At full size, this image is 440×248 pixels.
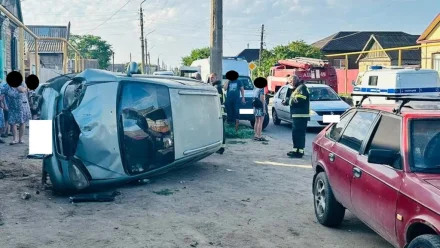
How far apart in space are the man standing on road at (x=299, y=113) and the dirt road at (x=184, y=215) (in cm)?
176

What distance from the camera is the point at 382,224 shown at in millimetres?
4512

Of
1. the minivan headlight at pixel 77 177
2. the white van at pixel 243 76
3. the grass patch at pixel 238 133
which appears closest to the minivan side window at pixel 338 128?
the minivan headlight at pixel 77 177

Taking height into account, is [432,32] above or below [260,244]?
above

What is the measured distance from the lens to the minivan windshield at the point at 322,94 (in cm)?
1697

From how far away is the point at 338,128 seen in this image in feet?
20.1

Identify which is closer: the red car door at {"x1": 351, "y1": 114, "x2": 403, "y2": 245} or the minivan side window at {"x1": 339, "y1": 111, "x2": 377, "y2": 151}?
the red car door at {"x1": 351, "y1": 114, "x2": 403, "y2": 245}

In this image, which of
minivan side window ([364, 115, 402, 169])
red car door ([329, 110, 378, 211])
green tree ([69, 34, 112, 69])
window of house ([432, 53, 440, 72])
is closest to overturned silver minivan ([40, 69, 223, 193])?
red car door ([329, 110, 378, 211])

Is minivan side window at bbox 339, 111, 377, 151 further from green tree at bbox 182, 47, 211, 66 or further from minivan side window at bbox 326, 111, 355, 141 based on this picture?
green tree at bbox 182, 47, 211, 66

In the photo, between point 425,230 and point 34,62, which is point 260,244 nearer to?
point 425,230

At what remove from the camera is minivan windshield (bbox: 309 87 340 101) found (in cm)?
1697

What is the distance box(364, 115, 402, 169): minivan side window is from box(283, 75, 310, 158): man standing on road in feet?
19.2

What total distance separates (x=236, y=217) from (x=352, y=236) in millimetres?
1419

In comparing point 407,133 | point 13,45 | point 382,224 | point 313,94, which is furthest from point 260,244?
point 13,45

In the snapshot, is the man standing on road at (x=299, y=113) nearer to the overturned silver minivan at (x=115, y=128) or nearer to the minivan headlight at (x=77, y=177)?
the overturned silver minivan at (x=115, y=128)
